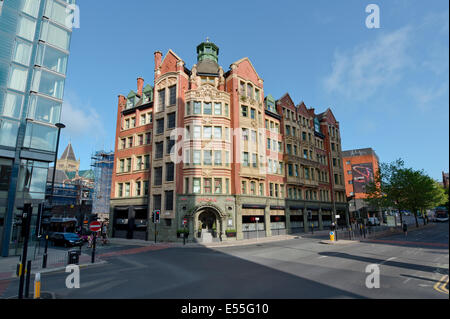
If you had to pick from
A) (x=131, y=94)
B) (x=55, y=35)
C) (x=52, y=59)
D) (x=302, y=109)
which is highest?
(x=131, y=94)

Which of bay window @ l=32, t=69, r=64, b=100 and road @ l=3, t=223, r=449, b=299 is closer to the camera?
road @ l=3, t=223, r=449, b=299

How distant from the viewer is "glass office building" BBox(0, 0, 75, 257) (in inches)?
863

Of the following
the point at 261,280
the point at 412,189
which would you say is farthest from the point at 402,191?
the point at 261,280

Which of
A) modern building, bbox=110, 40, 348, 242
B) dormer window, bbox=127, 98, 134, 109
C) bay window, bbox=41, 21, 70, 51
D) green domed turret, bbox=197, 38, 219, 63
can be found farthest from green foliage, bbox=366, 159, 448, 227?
bay window, bbox=41, 21, 70, 51

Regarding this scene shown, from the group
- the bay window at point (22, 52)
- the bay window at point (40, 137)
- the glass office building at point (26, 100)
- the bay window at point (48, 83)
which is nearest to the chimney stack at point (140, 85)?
the glass office building at point (26, 100)

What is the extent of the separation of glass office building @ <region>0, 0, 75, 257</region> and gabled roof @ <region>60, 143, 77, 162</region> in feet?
404

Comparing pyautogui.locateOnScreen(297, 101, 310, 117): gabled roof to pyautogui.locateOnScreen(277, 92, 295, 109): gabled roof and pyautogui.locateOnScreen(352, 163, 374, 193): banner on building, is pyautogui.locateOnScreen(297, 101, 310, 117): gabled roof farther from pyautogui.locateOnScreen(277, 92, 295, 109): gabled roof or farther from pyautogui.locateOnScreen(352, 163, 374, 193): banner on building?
pyautogui.locateOnScreen(352, 163, 374, 193): banner on building

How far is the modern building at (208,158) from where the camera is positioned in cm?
3095

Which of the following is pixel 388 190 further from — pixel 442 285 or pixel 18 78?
pixel 18 78

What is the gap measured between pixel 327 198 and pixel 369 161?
140 feet

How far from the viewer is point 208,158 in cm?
3166

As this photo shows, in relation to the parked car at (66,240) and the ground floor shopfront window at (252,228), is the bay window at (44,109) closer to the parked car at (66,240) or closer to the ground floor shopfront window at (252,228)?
the parked car at (66,240)

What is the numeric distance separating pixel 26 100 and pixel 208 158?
1969 cm

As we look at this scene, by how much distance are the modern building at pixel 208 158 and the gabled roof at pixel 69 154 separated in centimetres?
11066
